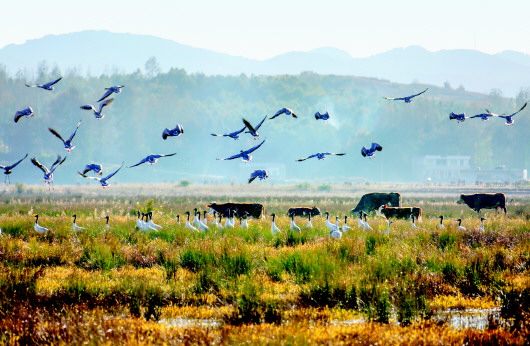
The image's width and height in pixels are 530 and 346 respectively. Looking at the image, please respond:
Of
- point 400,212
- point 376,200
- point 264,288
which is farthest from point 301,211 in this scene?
point 264,288

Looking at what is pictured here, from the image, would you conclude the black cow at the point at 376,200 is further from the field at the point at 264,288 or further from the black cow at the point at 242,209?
the field at the point at 264,288

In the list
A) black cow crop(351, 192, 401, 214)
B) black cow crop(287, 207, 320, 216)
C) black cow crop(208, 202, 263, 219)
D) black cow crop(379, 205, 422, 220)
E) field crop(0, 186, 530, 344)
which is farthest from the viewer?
black cow crop(351, 192, 401, 214)

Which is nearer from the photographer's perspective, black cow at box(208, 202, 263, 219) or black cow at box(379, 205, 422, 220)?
black cow at box(379, 205, 422, 220)

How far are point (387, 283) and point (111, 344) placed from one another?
24.3 feet

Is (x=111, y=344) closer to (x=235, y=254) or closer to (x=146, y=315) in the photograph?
(x=146, y=315)

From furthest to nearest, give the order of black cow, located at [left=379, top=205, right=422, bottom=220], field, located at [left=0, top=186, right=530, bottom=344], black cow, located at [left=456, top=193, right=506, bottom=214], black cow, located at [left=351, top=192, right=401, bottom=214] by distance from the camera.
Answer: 1. black cow, located at [left=456, top=193, right=506, bottom=214]
2. black cow, located at [left=351, top=192, right=401, bottom=214]
3. black cow, located at [left=379, top=205, right=422, bottom=220]
4. field, located at [left=0, top=186, right=530, bottom=344]

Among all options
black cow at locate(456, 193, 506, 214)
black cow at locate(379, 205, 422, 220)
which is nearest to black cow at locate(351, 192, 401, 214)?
black cow at locate(456, 193, 506, 214)

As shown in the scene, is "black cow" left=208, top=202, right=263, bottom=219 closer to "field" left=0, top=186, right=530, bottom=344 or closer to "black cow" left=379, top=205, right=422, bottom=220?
Answer: "black cow" left=379, top=205, right=422, bottom=220

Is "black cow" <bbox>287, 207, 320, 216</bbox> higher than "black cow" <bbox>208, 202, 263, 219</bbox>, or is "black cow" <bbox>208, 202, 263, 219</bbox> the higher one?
"black cow" <bbox>208, 202, 263, 219</bbox>

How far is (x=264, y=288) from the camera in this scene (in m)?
19.9

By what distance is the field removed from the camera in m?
15.2

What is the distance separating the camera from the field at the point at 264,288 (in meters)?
15.2

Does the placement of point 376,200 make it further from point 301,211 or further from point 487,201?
point 487,201

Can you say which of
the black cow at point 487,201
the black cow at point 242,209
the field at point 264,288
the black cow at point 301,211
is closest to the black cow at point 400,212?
the black cow at point 301,211
